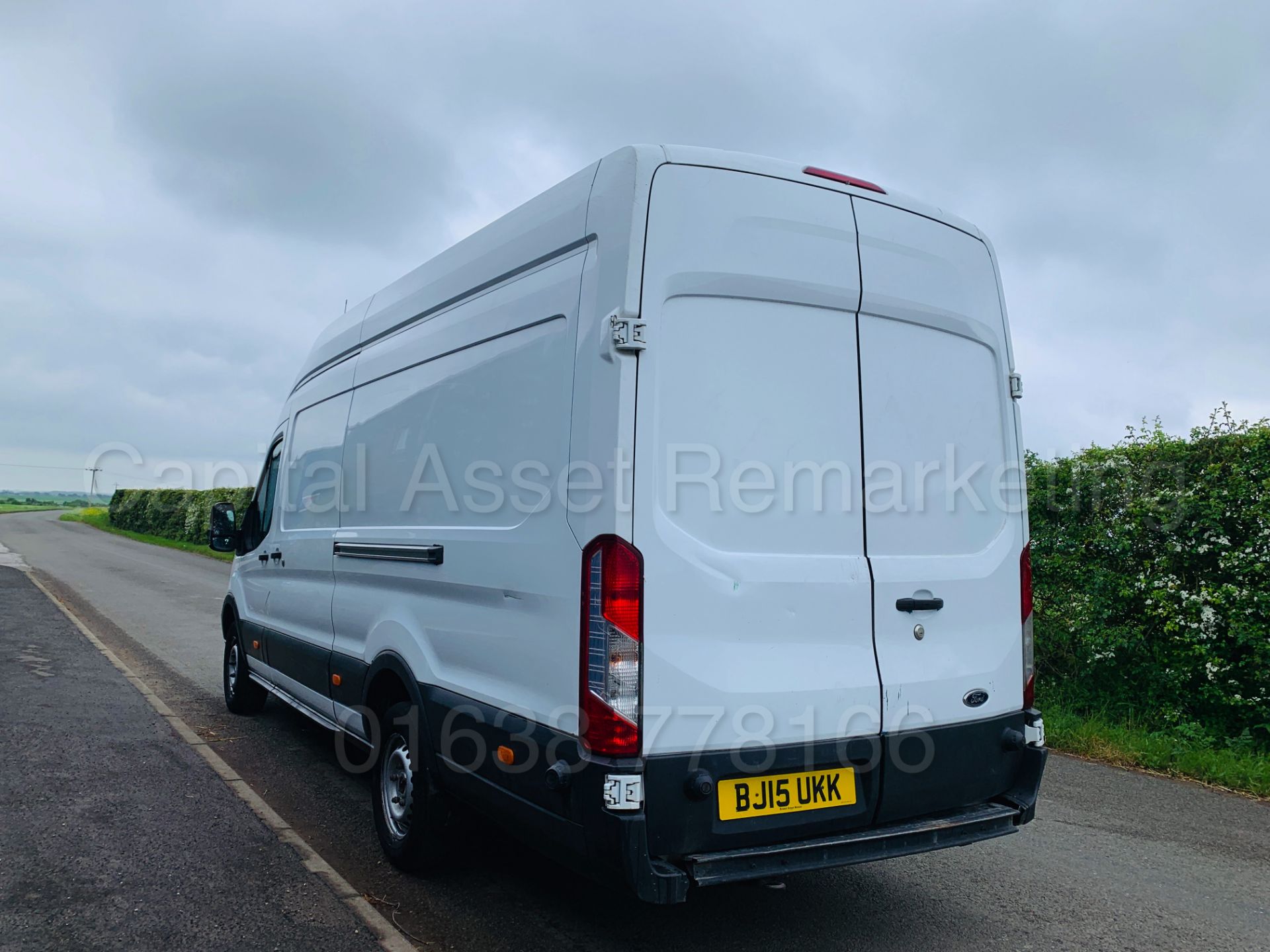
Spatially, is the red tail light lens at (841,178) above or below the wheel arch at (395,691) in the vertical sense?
above

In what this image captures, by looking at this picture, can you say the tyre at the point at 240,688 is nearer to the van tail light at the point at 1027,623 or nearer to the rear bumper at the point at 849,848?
the rear bumper at the point at 849,848

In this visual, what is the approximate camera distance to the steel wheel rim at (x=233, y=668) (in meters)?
7.44

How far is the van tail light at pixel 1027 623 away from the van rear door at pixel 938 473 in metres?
0.04

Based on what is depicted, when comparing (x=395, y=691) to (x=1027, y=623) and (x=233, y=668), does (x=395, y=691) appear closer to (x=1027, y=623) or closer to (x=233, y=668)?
(x=1027, y=623)

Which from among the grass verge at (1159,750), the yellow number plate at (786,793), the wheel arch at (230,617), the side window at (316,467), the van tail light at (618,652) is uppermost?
the side window at (316,467)

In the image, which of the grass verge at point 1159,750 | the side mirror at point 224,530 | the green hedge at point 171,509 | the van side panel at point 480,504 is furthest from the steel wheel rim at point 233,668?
the green hedge at point 171,509

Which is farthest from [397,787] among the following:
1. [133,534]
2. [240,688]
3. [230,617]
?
[133,534]

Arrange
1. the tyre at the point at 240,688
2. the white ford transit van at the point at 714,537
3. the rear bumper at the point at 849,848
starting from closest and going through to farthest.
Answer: the rear bumper at the point at 849,848
the white ford transit van at the point at 714,537
the tyre at the point at 240,688

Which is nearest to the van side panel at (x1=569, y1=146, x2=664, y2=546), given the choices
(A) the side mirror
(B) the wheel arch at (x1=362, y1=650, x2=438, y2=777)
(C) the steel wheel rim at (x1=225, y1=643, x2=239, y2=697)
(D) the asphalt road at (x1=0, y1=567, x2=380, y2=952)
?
(B) the wheel arch at (x1=362, y1=650, x2=438, y2=777)

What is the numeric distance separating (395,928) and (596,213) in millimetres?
2728

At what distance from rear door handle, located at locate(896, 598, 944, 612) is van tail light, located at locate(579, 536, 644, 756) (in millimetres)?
1060

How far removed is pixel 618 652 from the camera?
3021mm

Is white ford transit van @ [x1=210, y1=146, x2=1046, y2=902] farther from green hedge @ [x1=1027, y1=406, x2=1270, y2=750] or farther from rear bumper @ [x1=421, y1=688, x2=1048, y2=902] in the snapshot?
green hedge @ [x1=1027, y1=406, x2=1270, y2=750]

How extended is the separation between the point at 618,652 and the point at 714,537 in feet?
1.64
